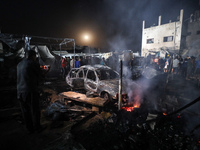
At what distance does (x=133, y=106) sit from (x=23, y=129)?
4015mm

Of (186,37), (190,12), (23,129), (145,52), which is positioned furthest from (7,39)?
(190,12)

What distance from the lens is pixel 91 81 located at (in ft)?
20.9

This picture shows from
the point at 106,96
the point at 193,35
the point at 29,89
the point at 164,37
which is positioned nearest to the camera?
the point at 29,89

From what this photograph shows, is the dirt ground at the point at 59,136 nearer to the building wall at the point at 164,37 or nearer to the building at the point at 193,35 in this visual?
the building wall at the point at 164,37

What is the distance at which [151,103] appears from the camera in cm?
552

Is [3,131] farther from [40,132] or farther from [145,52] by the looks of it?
[145,52]

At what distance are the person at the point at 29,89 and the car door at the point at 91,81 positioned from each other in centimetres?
325

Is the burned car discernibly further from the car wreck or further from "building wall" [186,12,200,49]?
"building wall" [186,12,200,49]

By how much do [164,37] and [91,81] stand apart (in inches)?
947

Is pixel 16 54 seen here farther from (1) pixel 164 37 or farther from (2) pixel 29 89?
(1) pixel 164 37

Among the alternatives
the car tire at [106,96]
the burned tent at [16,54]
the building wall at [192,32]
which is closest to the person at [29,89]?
the car tire at [106,96]

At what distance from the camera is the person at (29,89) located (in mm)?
2951

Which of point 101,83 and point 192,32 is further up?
point 192,32

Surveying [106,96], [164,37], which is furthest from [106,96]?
[164,37]
